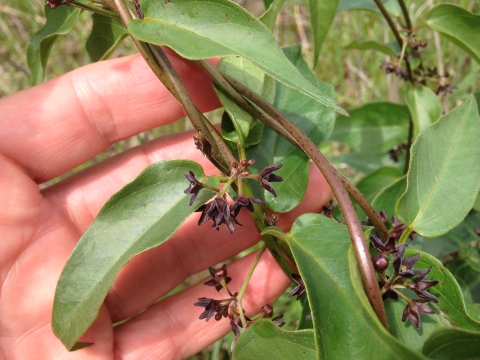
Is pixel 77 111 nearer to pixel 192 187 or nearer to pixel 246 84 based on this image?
pixel 246 84

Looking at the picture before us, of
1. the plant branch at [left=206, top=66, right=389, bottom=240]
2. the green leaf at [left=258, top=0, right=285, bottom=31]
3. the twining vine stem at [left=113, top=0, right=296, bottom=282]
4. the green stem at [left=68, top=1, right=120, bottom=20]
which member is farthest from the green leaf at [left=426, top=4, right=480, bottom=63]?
the green stem at [left=68, top=1, right=120, bottom=20]

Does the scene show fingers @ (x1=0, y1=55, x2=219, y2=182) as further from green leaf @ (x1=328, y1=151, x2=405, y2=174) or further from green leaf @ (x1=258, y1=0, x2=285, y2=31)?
green leaf @ (x1=328, y1=151, x2=405, y2=174)

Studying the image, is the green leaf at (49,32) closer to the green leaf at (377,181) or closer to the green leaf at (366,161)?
the green leaf at (377,181)

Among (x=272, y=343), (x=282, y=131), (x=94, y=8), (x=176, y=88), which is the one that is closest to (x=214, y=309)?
(x=272, y=343)

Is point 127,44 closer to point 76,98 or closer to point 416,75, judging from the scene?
point 76,98

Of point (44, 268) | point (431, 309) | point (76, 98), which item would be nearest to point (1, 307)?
point (44, 268)

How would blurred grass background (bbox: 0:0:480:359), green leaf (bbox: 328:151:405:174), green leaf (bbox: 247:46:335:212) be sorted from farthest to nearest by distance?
blurred grass background (bbox: 0:0:480:359), green leaf (bbox: 328:151:405:174), green leaf (bbox: 247:46:335:212)
